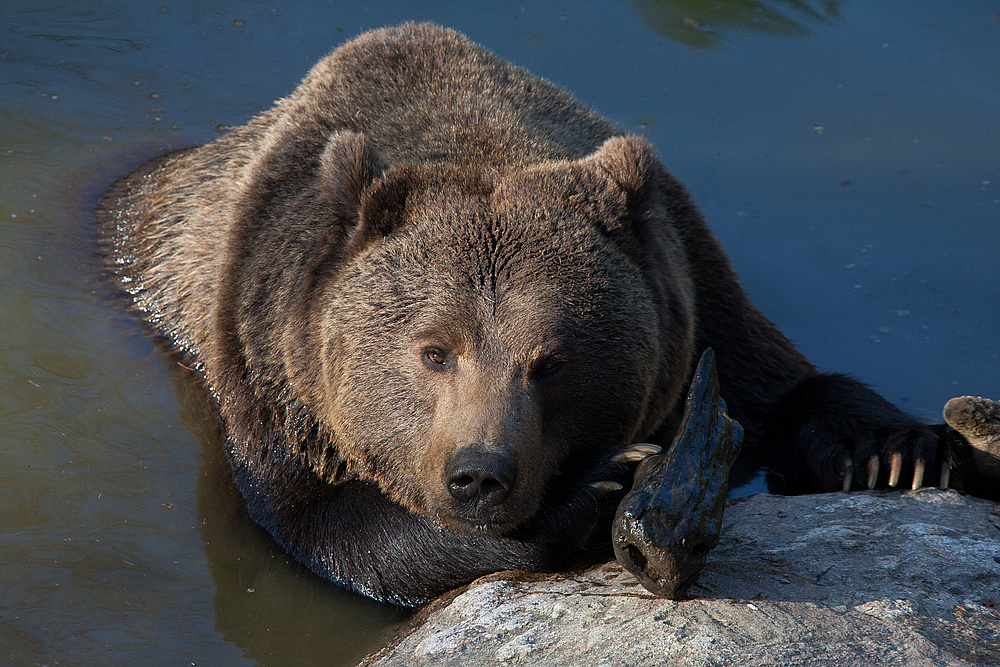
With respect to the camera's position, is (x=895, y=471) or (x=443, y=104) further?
(x=443, y=104)

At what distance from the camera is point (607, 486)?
4.40 meters

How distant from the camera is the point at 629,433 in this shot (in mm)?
4789

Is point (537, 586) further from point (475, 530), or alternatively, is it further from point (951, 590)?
point (951, 590)

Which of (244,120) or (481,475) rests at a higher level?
(244,120)

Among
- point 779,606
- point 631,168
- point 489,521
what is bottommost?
point 779,606

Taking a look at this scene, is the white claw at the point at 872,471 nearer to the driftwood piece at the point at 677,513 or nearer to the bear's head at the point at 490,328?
the bear's head at the point at 490,328

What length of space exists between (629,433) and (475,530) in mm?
929

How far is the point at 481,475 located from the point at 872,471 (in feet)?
8.80

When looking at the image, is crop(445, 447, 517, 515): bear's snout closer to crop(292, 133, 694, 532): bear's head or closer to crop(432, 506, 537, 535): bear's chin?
crop(292, 133, 694, 532): bear's head

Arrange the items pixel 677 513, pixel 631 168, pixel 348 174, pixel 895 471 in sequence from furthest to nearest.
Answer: pixel 895 471
pixel 631 168
pixel 348 174
pixel 677 513

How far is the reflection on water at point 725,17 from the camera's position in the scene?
11016 mm

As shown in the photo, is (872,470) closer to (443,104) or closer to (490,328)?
(490,328)

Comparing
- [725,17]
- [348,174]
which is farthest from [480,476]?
[725,17]

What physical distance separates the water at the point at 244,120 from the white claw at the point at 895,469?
5.99 feet
